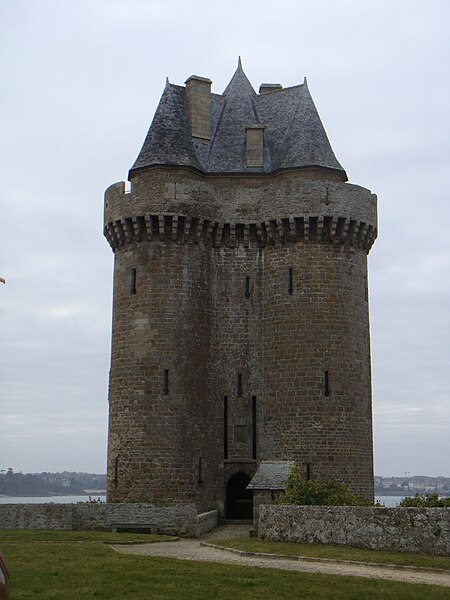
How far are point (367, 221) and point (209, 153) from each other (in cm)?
806

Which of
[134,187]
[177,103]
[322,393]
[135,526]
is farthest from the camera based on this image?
[177,103]

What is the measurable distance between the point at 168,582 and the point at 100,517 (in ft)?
47.3

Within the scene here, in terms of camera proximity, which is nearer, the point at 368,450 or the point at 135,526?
the point at 135,526

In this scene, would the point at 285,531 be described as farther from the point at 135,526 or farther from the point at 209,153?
the point at 209,153

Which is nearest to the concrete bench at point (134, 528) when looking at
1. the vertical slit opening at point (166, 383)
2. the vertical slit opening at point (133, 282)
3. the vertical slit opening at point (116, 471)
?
the vertical slit opening at point (116, 471)

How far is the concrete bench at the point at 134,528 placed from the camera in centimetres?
2897

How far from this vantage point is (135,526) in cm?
2914

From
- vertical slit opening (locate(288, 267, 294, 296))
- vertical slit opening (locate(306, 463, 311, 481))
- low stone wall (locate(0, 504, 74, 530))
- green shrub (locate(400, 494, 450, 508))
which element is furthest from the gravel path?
vertical slit opening (locate(288, 267, 294, 296))

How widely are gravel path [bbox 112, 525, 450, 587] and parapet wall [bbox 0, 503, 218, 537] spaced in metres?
2.17

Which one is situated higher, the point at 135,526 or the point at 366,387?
the point at 366,387

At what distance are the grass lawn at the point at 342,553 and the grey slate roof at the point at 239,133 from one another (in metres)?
18.4

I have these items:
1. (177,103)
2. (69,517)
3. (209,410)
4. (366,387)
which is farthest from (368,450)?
(177,103)

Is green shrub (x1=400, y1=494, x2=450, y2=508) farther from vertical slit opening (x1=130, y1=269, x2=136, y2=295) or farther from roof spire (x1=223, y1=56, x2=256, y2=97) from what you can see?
roof spire (x1=223, y1=56, x2=256, y2=97)

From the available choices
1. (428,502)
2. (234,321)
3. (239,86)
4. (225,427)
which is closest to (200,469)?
(225,427)
